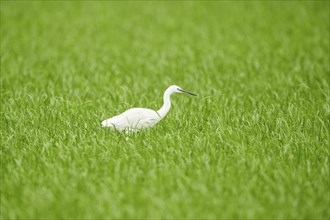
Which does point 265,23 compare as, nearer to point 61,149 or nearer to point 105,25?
point 105,25

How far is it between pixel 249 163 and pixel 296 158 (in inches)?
27.9

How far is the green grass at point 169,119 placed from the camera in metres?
4.90

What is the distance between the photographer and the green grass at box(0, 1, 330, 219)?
16.1 ft

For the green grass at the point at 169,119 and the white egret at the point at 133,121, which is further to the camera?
the white egret at the point at 133,121

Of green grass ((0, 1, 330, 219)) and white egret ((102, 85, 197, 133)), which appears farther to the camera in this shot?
white egret ((102, 85, 197, 133))

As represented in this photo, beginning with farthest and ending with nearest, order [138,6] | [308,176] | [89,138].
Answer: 1. [138,6]
2. [89,138]
3. [308,176]

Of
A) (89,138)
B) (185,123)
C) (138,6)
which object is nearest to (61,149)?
(89,138)

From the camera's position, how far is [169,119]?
24.0 ft

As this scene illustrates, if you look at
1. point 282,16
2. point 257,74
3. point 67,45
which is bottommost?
point 257,74

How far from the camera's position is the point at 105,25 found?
1545 centimetres

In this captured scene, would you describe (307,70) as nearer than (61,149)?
No

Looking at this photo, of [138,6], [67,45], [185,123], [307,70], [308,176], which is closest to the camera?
[308,176]

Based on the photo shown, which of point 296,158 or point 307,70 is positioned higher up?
point 307,70

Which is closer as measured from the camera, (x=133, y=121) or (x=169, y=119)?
(x=133, y=121)
